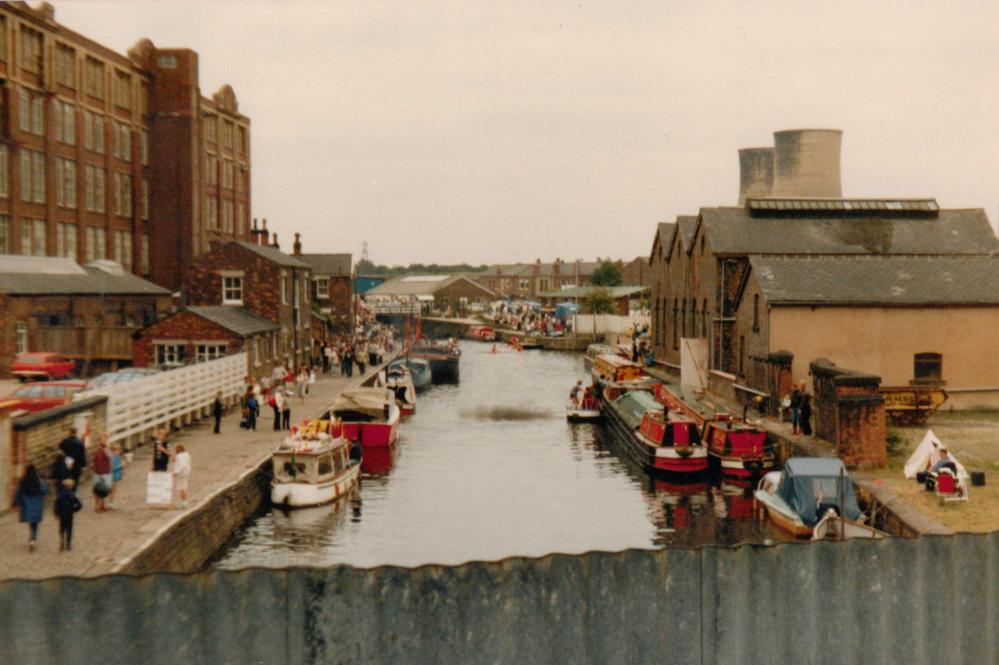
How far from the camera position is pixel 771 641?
33.1ft

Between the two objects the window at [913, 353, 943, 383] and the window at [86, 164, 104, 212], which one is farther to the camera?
the window at [86, 164, 104, 212]

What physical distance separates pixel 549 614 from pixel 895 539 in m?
3.55

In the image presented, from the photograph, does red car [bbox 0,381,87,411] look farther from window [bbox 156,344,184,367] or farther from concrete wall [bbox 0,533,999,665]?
concrete wall [bbox 0,533,999,665]

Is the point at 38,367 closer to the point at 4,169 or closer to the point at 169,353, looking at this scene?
the point at 169,353

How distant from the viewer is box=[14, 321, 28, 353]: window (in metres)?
45.8

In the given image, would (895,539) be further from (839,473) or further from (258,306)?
(258,306)

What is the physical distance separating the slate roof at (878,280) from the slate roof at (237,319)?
2150 cm

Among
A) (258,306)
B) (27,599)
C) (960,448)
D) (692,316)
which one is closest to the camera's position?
(27,599)

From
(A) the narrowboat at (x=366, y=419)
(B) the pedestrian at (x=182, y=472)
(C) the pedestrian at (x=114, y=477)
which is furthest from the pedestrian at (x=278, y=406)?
(B) the pedestrian at (x=182, y=472)

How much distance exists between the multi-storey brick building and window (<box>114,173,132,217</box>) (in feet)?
0.22

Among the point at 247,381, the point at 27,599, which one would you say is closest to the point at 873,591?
the point at 27,599

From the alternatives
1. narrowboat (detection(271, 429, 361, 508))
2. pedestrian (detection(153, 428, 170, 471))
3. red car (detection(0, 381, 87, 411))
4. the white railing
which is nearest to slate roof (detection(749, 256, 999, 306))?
narrowboat (detection(271, 429, 361, 508))

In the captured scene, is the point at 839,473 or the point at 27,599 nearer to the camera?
the point at 27,599

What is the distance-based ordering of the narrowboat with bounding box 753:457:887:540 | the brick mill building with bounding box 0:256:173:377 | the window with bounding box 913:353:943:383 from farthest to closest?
the brick mill building with bounding box 0:256:173:377 → the window with bounding box 913:353:943:383 → the narrowboat with bounding box 753:457:887:540
